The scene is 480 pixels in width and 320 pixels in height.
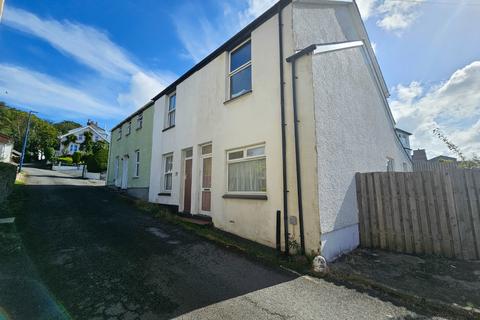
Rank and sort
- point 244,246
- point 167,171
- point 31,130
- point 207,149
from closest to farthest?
point 244,246
point 207,149
point 167,171
point 31,130

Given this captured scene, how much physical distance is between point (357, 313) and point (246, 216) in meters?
3.65

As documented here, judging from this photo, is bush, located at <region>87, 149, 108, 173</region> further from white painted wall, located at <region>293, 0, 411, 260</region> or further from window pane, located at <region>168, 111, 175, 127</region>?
white painted wall, located at <region>293, 0, 411, 260</region>

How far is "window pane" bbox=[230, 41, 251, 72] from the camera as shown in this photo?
746 cm

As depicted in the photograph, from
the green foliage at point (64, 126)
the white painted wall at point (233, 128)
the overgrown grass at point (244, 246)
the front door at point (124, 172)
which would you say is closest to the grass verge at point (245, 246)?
the overgrown grass at point (244, 246)

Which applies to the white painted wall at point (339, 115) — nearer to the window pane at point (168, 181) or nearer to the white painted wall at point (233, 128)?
the white painted wall at point (233, 128)

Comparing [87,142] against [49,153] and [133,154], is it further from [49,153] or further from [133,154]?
[133,154]

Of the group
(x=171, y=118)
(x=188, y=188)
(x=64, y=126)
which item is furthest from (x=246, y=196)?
(x=64, y=126)

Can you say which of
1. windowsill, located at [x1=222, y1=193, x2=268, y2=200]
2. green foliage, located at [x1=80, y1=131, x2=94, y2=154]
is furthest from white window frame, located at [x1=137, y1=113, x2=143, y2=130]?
green foliage, located at [x1=80, y1=131, x2=94, y2=154]

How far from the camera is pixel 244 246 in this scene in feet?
18.9

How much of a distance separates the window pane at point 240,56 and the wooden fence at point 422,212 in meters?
5.09

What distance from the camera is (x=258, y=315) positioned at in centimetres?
302

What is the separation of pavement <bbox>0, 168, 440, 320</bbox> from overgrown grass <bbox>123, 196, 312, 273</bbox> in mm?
284

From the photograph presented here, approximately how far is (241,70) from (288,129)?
3.18 m

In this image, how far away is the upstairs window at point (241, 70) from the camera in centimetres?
729
